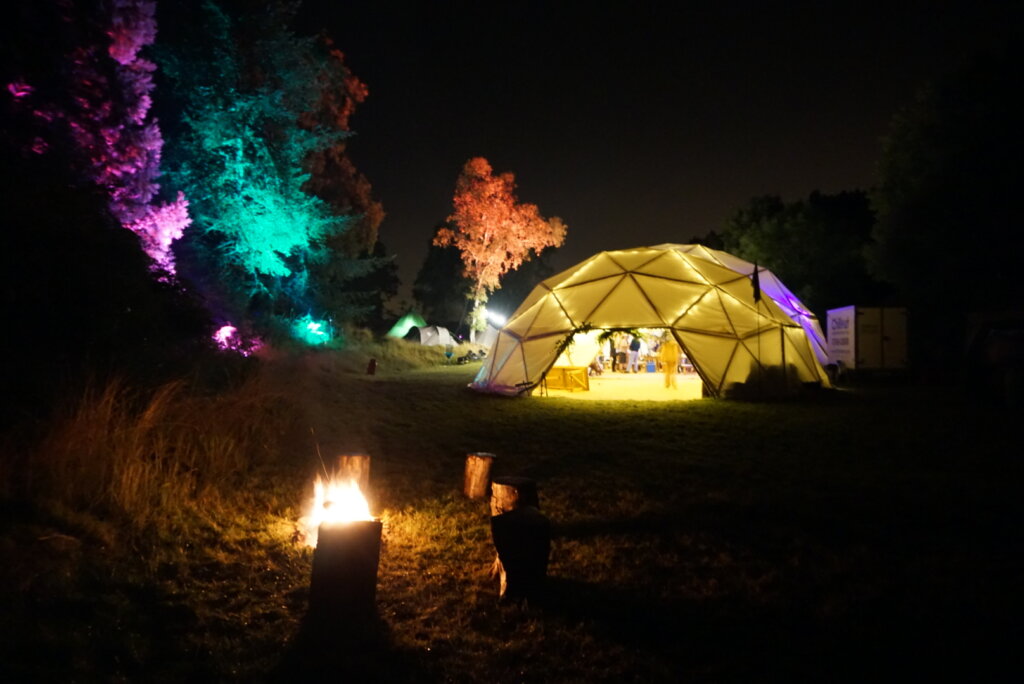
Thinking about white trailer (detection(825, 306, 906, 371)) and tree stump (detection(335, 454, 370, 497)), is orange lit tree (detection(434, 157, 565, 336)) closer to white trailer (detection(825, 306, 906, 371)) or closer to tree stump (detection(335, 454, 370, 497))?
white trailer (detection(825, 306, 906, 371))

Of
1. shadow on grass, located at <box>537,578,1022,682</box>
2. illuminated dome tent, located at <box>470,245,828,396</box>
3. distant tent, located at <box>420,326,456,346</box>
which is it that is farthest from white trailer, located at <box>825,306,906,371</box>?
distant tent, located at <box>420,326,456,346</box>

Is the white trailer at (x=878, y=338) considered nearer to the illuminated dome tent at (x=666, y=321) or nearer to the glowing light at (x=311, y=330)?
the illuminated dome tent at (x=666, y=321)

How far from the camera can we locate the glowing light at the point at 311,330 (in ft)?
69.4

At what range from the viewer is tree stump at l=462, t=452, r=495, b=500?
17.1 feet

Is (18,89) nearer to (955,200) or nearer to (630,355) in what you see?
(630,355)

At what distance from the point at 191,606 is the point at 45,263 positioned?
3.43m

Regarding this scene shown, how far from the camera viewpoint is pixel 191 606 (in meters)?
3.18

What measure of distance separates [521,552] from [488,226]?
2949 centimetres

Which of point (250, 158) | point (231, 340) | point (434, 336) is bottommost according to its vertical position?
point (231, 340)

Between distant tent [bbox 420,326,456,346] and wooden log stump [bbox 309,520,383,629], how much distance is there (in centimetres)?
2862

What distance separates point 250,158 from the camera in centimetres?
1852

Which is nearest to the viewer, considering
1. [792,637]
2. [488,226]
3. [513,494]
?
[792,637]

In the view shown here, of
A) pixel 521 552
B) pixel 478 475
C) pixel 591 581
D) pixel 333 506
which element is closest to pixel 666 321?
pixel 478 475

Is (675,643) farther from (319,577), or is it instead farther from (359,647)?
(319,577)
